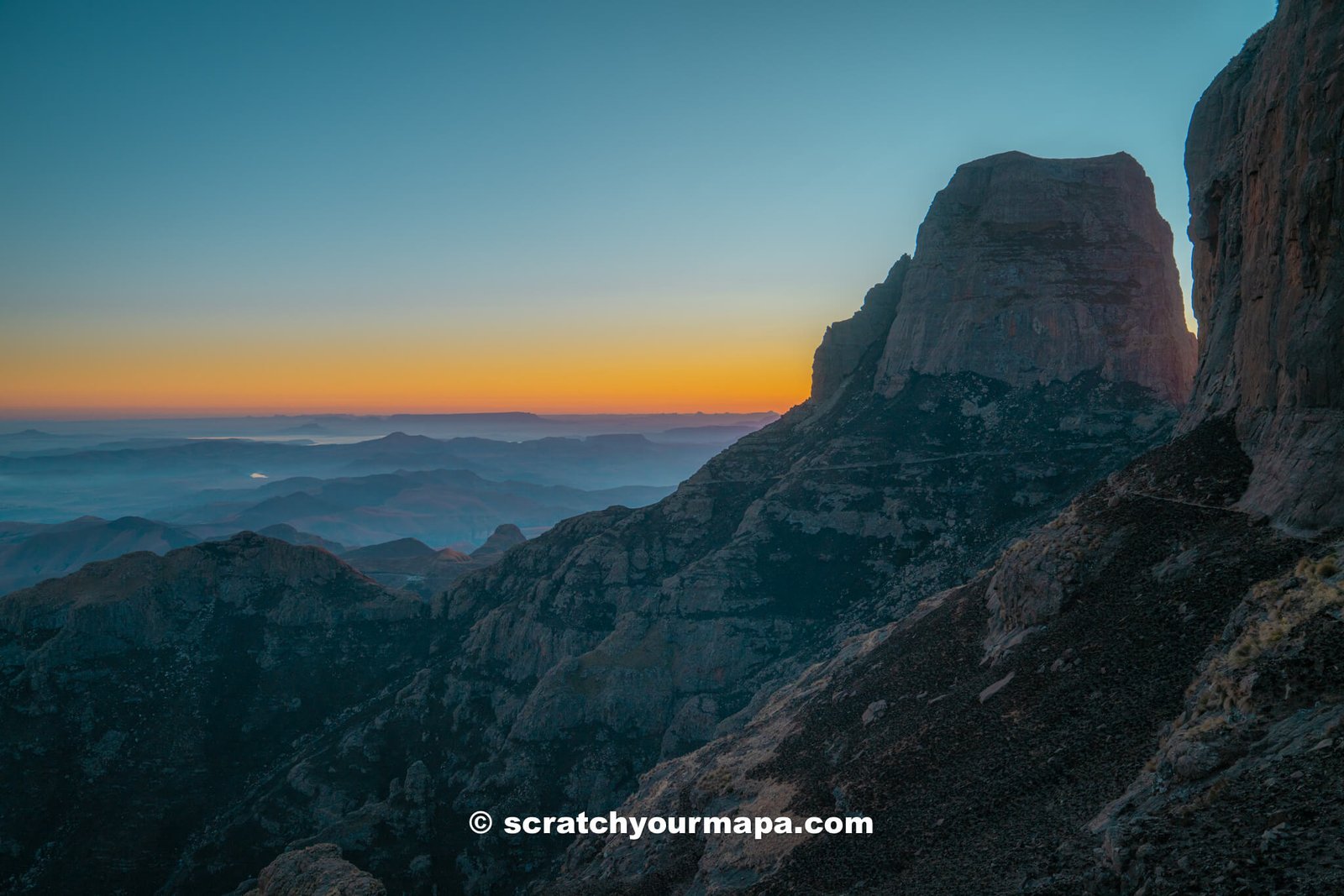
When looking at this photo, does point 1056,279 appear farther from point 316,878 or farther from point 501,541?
point 501,541

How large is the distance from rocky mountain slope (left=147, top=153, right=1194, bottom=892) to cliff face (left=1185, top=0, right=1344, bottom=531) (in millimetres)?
30430

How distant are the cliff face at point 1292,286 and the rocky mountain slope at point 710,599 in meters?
30.4

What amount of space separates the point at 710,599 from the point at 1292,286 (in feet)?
A: 169

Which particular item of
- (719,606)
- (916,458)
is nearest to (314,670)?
(719,606)

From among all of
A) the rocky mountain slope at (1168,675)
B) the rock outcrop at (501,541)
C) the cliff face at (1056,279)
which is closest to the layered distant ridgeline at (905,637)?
the rocky mountain slope at (1168,675)

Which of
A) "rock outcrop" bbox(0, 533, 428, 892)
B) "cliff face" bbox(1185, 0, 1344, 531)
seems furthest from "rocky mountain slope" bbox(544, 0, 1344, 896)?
"rock outcrop" bbox(0, 533, 428, 892)

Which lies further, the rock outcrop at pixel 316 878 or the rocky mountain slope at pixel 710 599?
the rocky mountain slope at pixel 710 599

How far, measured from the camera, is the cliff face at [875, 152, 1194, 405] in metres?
69.1

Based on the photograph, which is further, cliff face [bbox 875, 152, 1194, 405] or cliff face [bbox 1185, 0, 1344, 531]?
cliff face [bbox 875, 152, 1194, 405]

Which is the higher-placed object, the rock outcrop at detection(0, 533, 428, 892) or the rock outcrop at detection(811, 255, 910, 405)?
the rock outcrop at detection(811, 255, 910, 405)

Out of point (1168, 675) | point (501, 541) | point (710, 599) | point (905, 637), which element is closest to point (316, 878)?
point (905, 637)

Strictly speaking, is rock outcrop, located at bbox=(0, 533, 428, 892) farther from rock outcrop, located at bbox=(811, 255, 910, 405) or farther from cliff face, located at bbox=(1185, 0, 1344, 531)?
cliff face, located at bbox=(1185, 0, 1344, 531)

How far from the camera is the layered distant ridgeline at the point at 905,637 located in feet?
60.9

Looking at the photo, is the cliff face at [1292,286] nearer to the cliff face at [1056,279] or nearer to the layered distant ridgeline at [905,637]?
the layered distant ridgeline at [905,637]
